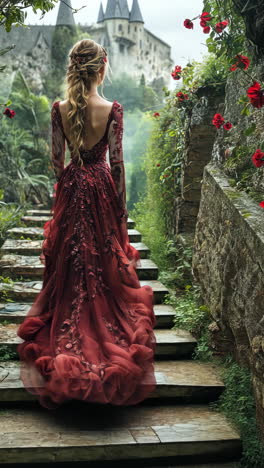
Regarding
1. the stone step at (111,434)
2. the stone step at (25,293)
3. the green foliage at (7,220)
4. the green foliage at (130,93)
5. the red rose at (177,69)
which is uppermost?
the green foliage at (130,93)

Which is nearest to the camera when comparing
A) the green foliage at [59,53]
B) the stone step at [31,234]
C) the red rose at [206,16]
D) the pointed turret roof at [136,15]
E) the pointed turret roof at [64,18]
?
the red rose at [206,16]

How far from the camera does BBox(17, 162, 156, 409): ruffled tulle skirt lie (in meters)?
2.85

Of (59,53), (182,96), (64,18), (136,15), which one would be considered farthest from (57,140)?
(136,15)

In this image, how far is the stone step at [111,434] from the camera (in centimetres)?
271

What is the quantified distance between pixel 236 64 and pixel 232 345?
1.91 m

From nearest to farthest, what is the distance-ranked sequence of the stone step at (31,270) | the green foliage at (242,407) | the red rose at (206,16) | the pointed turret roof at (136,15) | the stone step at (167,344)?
the green foliage at (242,407), the stone step at (167,344), the red rose at (206,16), the stone step at (31,270), the pointed turret roof at (136,15)

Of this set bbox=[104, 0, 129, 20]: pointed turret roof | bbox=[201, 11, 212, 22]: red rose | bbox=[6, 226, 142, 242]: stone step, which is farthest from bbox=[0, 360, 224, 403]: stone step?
bbox=[104, 0, 129, 20]: pointed turret roof

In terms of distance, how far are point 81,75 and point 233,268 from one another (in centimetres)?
158

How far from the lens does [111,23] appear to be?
149 ft

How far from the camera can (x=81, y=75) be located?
10.6 ft

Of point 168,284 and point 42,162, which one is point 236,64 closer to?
point 168,284

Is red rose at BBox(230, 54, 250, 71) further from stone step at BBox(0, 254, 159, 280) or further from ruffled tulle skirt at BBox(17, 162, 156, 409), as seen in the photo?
stone step at BBox(0, 254, 159, 280)

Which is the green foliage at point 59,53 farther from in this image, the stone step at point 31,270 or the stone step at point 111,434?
the stone step at point 111,434

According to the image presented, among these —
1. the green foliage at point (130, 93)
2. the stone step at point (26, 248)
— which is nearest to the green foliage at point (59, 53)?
the green foliage at point (130, 93)
